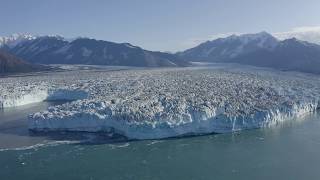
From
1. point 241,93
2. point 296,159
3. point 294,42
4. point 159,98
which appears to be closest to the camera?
point 296,159

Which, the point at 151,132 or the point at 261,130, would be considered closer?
the point at 151,132

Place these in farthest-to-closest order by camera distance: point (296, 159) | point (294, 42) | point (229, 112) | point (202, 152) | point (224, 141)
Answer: point (294, 42) → point (229, 112) → point (224, 141) → point (202, 152) → point (296, 159)

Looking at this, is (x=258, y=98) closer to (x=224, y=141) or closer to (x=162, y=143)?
(x=224, y=141)

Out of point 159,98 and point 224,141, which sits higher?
point 159,98

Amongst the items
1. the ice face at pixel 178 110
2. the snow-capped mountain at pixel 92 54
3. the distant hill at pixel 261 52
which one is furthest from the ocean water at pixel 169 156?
the snow-capped mountain at pixel 92 54

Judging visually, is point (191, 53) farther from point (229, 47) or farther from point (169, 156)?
point (169, 156)

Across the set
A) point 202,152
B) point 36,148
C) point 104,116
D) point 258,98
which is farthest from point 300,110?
point 36,148

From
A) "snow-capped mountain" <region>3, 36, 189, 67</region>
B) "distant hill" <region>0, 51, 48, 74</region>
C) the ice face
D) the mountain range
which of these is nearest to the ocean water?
the ice face

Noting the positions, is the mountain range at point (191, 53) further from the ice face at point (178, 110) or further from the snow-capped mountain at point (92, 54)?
the ice face at point (178, 110)
